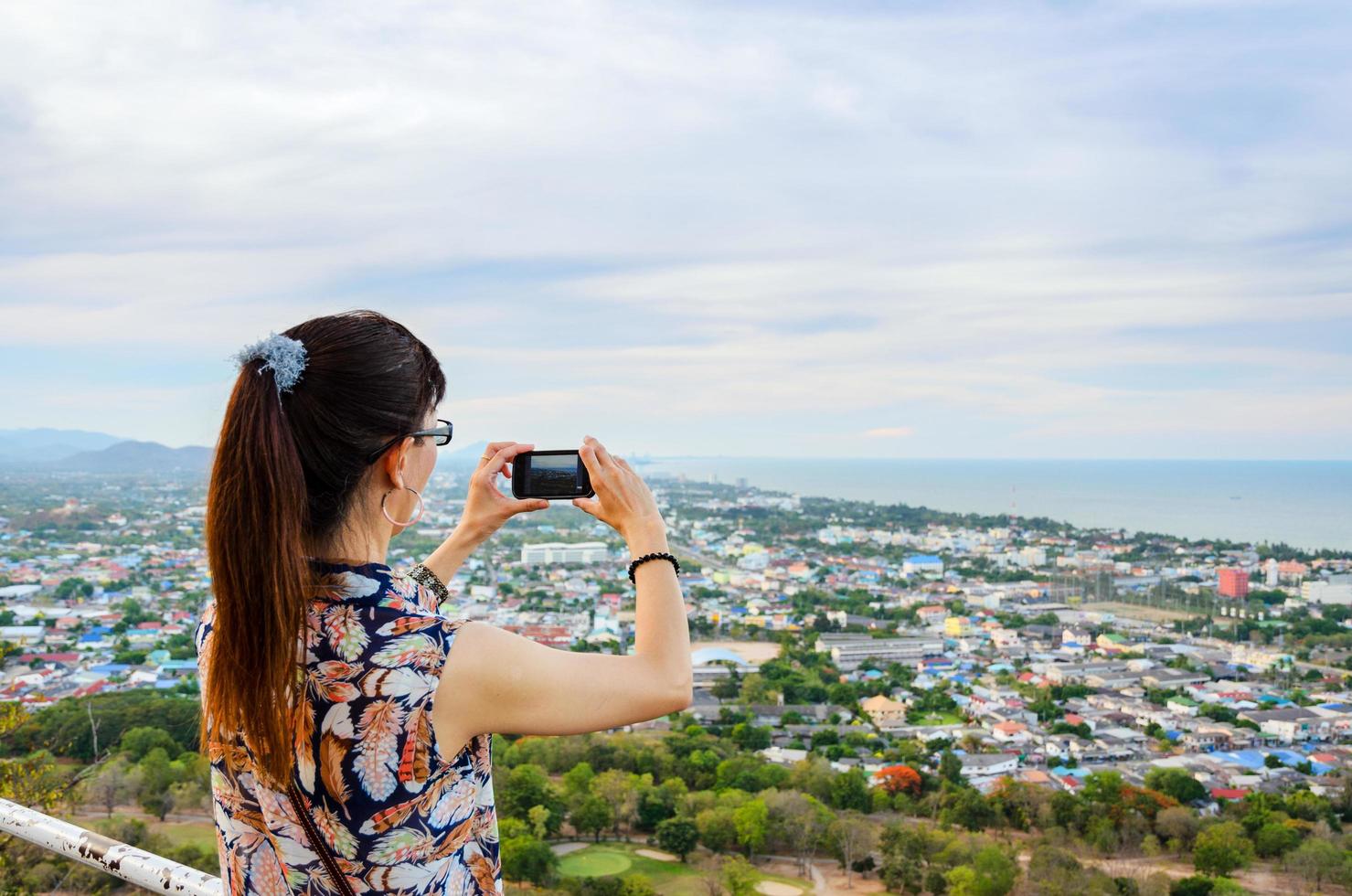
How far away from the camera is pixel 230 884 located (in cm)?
72

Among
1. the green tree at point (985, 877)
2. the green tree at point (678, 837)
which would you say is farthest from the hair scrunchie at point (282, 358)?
the green tree at point (678, 837)

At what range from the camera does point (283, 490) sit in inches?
24.8

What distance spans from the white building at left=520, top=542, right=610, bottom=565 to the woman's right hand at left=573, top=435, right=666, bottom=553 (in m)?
16.5

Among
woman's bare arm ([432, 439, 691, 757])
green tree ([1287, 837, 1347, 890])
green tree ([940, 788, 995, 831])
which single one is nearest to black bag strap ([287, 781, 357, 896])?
woman's bare arm ([432, 439, 691, 757])

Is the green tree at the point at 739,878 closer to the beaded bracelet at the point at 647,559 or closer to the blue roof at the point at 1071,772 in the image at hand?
the blue roof at the point at 1071,772

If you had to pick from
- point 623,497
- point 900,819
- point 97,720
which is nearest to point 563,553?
point 900,819

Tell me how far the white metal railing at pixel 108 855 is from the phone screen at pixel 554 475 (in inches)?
20.7

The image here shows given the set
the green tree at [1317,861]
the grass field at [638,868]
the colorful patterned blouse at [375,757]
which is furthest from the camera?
the grass field at [638,868]

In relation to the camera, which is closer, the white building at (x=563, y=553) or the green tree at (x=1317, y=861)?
the green tree at (x=1317, y=861)

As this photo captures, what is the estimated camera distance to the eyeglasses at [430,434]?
2.25ft

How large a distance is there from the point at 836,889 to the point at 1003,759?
3.38m

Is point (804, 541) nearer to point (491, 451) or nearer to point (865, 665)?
point (865, 665)

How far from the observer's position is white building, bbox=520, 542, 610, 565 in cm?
1716

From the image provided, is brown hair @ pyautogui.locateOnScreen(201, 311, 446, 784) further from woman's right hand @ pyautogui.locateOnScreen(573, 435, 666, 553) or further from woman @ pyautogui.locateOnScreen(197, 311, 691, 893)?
woman's right hand @ pyautogui.locateOnScreen(573, 435, 666, 553)
